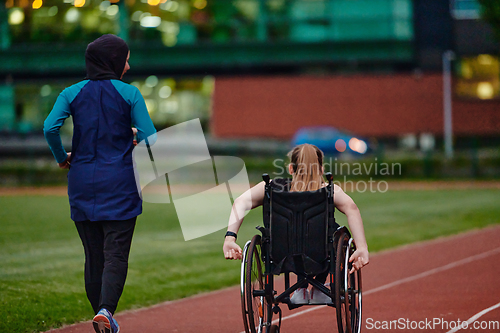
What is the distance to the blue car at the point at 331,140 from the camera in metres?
32.5

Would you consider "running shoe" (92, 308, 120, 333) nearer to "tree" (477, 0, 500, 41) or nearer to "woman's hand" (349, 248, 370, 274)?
"woman's hand" (349, 248, 370, 274)

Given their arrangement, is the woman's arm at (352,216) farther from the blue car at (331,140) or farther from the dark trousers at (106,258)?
the blue car at (331,140)

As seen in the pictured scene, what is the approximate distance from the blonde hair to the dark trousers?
3.53ft

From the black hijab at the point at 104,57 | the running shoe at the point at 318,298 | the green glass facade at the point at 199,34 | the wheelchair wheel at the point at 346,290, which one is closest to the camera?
the wheelchair wheel at the point at 346,290

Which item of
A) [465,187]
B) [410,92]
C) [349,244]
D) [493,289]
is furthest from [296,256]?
[410,92]

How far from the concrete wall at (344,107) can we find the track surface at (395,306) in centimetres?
2810

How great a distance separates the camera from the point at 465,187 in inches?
907

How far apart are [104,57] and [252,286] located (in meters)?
1.73

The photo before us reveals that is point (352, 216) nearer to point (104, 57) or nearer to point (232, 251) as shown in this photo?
point (232, 251)

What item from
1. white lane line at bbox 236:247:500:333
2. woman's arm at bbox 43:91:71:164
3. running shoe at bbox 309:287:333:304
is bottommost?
white lane line at bbox 236:247:500:333

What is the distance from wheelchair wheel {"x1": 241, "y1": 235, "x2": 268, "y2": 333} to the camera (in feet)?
14.1

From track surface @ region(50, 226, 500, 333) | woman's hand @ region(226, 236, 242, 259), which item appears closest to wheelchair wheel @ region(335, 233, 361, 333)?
woman's hand @ region(226, 236, 242, 259)

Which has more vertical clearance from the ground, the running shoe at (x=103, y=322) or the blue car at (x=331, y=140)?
the running shoe at (x=103, y=322)

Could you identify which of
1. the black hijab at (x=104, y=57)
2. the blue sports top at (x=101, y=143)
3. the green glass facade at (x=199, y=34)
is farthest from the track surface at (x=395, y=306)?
the green glass facade at (x=199, y=34)
